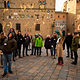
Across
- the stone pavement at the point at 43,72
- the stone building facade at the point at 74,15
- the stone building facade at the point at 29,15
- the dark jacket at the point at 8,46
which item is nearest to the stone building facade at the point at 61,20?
the stone building facade at the point at 74,15

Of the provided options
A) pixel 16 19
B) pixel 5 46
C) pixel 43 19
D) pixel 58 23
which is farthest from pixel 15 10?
pixel 5 46

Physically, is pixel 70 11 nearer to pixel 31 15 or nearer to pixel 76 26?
pixel 76 26

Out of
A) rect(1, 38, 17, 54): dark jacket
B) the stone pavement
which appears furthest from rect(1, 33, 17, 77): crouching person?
the stone pavement

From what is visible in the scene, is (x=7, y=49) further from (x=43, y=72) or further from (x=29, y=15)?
(x=29, y=15)

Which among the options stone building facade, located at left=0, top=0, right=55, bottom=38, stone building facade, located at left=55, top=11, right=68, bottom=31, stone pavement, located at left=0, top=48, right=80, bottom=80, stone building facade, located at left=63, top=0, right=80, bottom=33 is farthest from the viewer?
stone building facade, located at left=55, top=11, right=68, bottom=31

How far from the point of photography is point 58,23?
38344 millimetres

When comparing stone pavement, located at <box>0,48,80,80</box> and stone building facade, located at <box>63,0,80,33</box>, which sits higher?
stone building facade, located at <box>63,0,80,33</box>

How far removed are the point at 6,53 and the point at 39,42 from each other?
4.95m

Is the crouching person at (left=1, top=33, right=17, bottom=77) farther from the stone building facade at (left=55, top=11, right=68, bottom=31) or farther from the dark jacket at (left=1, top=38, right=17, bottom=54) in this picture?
the stone building facade at (left=55, top=11, right=68, bottom=31)

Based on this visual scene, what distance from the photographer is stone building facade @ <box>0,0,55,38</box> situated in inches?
1032

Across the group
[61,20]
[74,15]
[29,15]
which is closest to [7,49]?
[29,15]

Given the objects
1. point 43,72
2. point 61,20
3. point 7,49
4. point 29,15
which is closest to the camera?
point 7,49

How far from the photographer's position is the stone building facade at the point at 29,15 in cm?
2622

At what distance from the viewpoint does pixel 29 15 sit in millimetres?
26578
